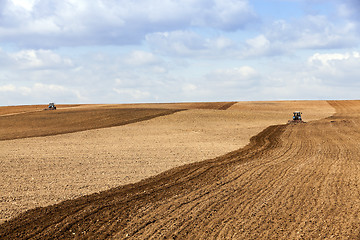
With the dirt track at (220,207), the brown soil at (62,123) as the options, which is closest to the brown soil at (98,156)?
the dirt track at (220,207)

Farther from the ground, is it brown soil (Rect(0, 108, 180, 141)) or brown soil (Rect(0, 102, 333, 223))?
brown soil (Rect(0, 108, 180, 141))

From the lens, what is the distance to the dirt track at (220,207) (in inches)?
459

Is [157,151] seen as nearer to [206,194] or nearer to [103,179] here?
[103,179]

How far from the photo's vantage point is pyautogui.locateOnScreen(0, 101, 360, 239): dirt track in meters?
11.6

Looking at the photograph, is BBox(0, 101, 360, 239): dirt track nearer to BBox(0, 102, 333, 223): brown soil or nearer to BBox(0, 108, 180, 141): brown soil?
BBox(0, 102, 333, 223): brown soil

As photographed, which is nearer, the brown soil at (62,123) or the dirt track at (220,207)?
the dirt track at (220,207)

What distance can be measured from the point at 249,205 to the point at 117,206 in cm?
437

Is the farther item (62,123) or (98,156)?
(62,123)

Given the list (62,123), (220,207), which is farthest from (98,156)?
(62,123)

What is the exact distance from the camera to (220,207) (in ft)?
45.8

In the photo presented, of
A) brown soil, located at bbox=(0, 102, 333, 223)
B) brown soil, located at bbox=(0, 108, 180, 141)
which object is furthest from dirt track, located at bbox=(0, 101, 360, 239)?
brown soil, located at bbox=(0, 108, 180, 141)

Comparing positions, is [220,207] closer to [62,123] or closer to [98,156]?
[98,156]

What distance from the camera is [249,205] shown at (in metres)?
14.2

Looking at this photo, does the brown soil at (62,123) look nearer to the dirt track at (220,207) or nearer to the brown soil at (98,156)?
the brown soil at (98,156)
